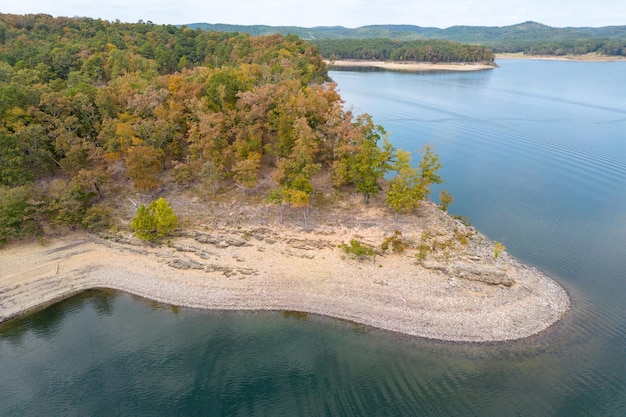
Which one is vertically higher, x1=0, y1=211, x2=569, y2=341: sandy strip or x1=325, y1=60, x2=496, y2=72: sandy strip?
x1=325, y1=60, x2=496, y2=72: sandy strip

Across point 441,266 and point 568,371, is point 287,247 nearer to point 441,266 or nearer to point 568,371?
point 441,266

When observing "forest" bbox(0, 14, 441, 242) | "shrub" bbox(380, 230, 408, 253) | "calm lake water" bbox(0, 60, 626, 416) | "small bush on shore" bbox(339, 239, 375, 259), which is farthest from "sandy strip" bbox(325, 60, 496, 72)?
"calm lake water" bbox(0, 60, 626, 416)

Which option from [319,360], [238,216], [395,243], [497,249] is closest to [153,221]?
[238,216]

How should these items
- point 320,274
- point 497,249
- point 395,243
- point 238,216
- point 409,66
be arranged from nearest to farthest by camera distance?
point 320,274, point 497,249, point 395,243, point 238,216, point 409,66

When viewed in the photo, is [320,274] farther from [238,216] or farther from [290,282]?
[238,216]

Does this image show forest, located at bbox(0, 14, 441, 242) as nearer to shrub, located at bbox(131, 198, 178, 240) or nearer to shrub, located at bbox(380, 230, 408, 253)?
shrub, located at bbox(380, 230, 408, 253)

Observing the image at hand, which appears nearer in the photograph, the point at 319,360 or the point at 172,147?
the point at 319,360

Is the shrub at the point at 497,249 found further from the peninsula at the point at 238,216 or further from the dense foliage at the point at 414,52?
the dense foliage at the point at 414,52
